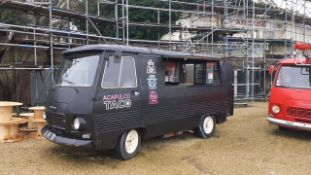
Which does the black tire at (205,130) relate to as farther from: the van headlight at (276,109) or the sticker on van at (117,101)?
the sticker on van at (117,101)

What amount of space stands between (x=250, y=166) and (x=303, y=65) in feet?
13.9

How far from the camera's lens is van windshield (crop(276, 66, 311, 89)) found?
9.52 meters

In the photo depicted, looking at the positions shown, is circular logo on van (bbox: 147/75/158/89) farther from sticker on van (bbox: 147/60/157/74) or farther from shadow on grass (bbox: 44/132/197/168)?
shadow on grass (bbox: 44/132/197/168)

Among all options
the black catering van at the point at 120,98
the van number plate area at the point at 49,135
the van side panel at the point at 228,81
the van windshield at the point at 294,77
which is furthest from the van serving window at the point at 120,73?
the van windshield at the point at 294,77

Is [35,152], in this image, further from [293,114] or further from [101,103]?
[293,114]

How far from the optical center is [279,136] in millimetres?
9453

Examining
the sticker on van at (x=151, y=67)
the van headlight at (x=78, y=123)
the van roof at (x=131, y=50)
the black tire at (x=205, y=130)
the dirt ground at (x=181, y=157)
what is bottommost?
the dirt ground at (x=181, y=157)

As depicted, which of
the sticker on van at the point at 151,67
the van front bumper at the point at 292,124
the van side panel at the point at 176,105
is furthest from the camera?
the van front bumper at the point at 292,124

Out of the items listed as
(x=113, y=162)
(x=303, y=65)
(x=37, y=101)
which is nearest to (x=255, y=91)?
(x=303, y=65)

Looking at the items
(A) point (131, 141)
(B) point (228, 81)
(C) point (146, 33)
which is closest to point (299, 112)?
(B) point (228, 81)

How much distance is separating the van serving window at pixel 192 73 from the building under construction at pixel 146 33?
302cm

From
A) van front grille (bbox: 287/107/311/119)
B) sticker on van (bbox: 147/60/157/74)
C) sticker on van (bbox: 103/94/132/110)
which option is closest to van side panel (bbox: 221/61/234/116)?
van front grille (bbox: 287/107/311/119)

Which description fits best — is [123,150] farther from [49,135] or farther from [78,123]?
[49,135]

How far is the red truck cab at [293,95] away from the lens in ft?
28.9
